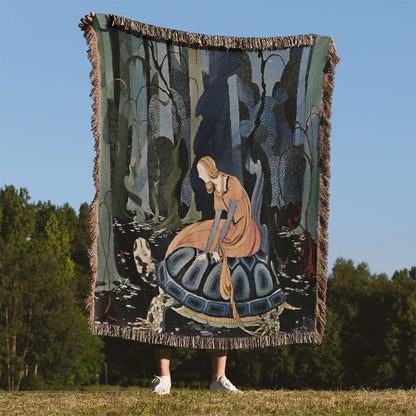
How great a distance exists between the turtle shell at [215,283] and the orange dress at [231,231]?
0.36ft

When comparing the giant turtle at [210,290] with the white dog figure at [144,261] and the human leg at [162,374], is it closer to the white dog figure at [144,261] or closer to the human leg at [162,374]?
the white dog figure at [144,261]

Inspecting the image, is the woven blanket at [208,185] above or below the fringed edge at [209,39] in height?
below

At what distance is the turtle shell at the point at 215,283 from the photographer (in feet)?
34.2

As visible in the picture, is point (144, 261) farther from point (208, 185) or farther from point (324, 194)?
point (324, 194)

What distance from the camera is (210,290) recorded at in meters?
10.6

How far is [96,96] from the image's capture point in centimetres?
1024

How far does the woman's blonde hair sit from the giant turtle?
91 centimetres

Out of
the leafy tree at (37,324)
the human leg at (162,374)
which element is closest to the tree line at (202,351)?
the leafy tree at (37,324)

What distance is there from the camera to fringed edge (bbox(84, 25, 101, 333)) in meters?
10.0

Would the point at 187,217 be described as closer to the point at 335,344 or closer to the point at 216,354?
the point at 216,354

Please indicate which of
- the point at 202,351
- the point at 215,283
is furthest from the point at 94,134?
the point at 202,351

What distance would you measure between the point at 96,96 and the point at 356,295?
37818mm

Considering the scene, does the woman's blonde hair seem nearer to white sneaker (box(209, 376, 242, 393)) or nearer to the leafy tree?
white sneaker (box(209, 376, 242, 393))

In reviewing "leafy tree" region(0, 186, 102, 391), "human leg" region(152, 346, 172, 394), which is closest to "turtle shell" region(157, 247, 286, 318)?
"human leg" region(152, 346, 172, 394)
